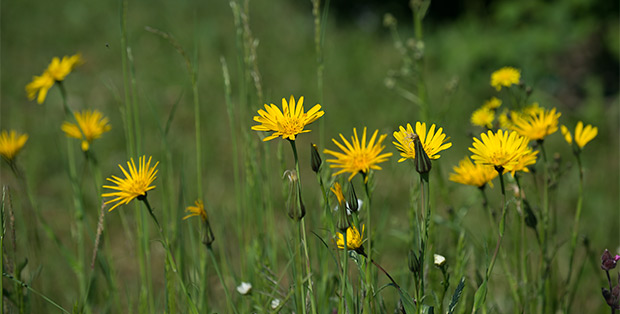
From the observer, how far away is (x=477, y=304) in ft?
2.99

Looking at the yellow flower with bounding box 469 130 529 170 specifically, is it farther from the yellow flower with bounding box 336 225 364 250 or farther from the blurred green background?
the blurred green background

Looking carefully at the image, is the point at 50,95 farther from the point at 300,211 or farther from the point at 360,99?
the point at 300,211

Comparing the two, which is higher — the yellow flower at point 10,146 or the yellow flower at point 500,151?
the yellow flower at point 500,151

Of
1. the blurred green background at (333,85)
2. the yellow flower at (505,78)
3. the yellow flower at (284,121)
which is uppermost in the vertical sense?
the blurred green background at (333,85)

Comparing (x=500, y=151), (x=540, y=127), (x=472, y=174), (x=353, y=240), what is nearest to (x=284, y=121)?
(x=353, y=240)

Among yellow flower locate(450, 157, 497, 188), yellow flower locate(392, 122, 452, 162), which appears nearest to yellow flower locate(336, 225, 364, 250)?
yellow flower locate(392, 122, 452, 162)

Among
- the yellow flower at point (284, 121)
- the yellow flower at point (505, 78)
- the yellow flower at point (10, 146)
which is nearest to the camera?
the yellow flower at point (284, 121)

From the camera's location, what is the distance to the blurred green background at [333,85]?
2.44 m

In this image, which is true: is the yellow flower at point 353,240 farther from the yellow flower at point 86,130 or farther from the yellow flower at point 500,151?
the yellow flower at point 86,130

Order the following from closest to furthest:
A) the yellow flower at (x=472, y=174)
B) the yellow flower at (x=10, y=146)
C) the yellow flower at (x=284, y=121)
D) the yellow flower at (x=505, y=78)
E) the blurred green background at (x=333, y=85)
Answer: the yellow flower at (x=284, y=121) < the yellow flower at (x=472, y=174) < the yellow flower at (x=10, y=146) < the yellow flower at (x=505, y=78) < the blurred green background at (x=333, y=85)

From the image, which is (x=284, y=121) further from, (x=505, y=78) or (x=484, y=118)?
(x=505, y=78)

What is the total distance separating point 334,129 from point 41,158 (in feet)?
5.46

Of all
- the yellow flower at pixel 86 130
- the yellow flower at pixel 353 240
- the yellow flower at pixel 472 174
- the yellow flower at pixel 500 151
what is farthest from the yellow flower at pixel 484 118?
the yellow flower at pixel 86 130

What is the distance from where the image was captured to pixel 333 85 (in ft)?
12.7
